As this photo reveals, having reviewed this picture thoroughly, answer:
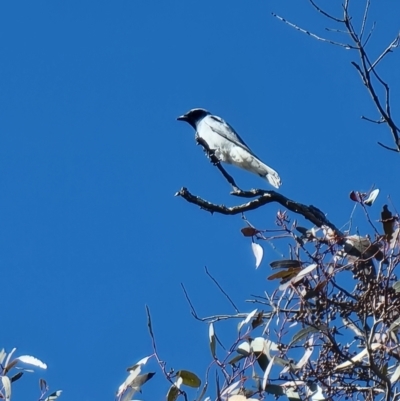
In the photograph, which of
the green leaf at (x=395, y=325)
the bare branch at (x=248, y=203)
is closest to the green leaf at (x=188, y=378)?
the green leaf at (x=395, y=325)

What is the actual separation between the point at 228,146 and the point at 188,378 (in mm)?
4944

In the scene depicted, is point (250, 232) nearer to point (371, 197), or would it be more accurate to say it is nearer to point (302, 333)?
A: point (371, 197)

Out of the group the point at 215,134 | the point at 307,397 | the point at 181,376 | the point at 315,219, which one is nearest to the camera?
the point at 307,397

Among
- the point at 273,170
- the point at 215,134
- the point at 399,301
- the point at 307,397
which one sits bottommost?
the point at 307,397

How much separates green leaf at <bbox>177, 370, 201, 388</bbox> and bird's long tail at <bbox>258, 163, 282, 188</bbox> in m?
3.58

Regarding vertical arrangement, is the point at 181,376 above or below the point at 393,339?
above

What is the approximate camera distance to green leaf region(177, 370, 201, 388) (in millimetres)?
2914

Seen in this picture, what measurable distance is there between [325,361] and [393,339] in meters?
0.22

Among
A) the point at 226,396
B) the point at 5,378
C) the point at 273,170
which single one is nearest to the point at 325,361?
the point at 226,396

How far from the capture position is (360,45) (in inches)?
133

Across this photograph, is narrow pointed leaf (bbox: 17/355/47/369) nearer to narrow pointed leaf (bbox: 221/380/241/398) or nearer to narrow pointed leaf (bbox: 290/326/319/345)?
narrow pointed leaf (bbox: 221/380/241/398)

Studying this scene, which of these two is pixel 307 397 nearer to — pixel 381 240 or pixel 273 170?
pixel 381 240

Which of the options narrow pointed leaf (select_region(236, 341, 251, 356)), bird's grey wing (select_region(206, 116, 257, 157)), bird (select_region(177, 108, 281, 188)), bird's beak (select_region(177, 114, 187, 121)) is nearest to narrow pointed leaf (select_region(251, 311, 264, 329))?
narrow pointed leaf (select_region(236, 341, 251, 356))

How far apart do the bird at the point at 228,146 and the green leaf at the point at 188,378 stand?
358 cm
